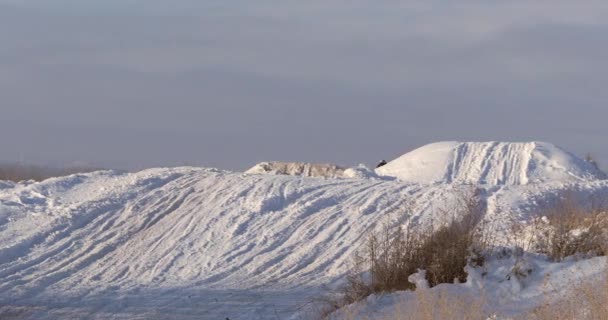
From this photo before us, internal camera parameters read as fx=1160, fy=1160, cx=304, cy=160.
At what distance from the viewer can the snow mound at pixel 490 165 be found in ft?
85.2

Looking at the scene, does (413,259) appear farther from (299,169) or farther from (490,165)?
(299,169)

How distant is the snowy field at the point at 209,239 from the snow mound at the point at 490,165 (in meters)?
4.49

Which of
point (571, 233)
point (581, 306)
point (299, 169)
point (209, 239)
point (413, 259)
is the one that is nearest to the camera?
point (581, 306)

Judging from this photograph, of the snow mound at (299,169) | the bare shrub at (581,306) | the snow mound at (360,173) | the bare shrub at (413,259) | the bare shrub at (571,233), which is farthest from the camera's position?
the snow mound at (299,169)

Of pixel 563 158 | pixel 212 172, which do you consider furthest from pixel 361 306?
pixel 563 158

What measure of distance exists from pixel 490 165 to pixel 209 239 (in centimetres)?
1002

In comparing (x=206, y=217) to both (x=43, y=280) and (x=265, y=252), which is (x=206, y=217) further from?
(x=43, y=280)

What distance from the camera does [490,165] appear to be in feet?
89.1

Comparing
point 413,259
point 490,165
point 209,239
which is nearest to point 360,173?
point 490,165

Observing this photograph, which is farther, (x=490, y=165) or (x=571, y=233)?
(x=490, y=165)

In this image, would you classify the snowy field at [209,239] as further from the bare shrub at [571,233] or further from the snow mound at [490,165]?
the snow mound at [490,165]

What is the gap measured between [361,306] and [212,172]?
9.57 m

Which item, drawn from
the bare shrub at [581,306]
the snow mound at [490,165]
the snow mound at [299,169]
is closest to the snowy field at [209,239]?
the bare shrub at [581,306]

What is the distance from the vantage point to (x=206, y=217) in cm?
2012
